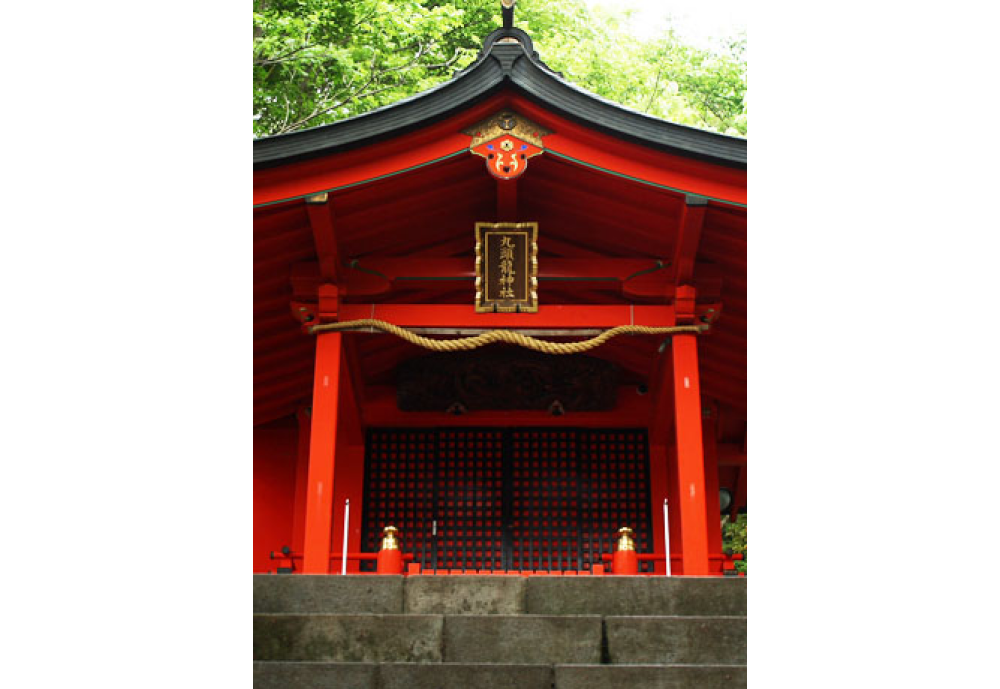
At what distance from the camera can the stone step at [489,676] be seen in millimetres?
4992

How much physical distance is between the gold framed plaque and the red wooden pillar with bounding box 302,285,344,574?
4.24ft

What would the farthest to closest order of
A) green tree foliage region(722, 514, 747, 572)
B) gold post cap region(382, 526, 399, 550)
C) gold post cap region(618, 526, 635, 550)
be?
green tree foliage region(722, 514, 747, 572)
gold post cap region(618, 526, 635, 550)
gold post cap region(382, 526, 399, 550)

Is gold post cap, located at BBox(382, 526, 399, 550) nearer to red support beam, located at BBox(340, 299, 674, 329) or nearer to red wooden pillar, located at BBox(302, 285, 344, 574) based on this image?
red wooden pillar, located at BBox(302, 285, 344, 574)

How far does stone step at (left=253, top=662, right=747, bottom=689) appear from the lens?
4992 mm

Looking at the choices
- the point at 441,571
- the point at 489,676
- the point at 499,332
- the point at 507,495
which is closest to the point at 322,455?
the point at 499,332

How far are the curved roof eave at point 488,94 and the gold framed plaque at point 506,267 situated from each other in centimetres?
117

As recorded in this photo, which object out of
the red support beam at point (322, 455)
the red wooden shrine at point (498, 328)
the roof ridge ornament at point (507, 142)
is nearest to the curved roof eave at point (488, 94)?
the red wooden shrine at point (498, 328)

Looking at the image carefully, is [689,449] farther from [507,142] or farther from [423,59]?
[423,59]

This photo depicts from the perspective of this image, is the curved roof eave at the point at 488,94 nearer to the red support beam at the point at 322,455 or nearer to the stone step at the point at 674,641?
the red support beam at the point at 322,455

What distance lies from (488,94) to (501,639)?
4.67 meters

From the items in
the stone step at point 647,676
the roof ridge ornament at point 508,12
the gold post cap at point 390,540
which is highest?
the roof ridge ornament at point 508,12

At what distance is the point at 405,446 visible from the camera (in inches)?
433

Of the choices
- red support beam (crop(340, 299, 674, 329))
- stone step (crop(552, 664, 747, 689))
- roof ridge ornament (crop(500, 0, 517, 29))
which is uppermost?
roof ridge ornament (crop(500, 0, 517, 29))

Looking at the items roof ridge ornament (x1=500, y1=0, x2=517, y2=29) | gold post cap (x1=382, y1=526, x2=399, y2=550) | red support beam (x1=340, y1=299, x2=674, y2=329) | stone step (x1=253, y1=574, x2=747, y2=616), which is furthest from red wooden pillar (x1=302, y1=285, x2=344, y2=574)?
roof ridge ornament (x1=500, y1=0, x2=517, y2=29)
